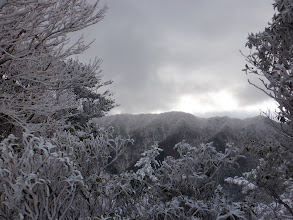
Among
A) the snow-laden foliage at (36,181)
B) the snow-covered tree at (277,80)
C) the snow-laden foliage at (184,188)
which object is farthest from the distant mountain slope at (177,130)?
the snow-laden foliage at (36,181)

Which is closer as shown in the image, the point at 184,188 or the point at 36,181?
the point at 36,181

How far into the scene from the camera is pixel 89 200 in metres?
4.93

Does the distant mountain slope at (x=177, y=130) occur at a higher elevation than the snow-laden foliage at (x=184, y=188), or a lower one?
higher

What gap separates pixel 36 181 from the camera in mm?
3219

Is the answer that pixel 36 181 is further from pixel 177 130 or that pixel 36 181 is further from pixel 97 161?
pixel 177 130

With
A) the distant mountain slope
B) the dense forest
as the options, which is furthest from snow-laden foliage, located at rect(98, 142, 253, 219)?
the distant mountain slope

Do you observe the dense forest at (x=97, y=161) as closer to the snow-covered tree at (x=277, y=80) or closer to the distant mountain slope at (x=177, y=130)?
the snow-covered tree at (x=277, y=80)

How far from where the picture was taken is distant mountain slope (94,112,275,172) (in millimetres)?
33281

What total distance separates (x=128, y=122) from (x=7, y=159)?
43.4m

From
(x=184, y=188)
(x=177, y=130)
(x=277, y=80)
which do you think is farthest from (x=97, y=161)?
(x=177, y=130)

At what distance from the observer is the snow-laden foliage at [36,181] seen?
3283mm

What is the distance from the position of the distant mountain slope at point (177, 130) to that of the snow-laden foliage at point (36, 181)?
25.0 m

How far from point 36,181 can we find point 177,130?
37282mm

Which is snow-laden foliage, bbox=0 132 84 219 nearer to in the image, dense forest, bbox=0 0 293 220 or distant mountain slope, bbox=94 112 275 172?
dense forest, bbox=0 0 293 220
